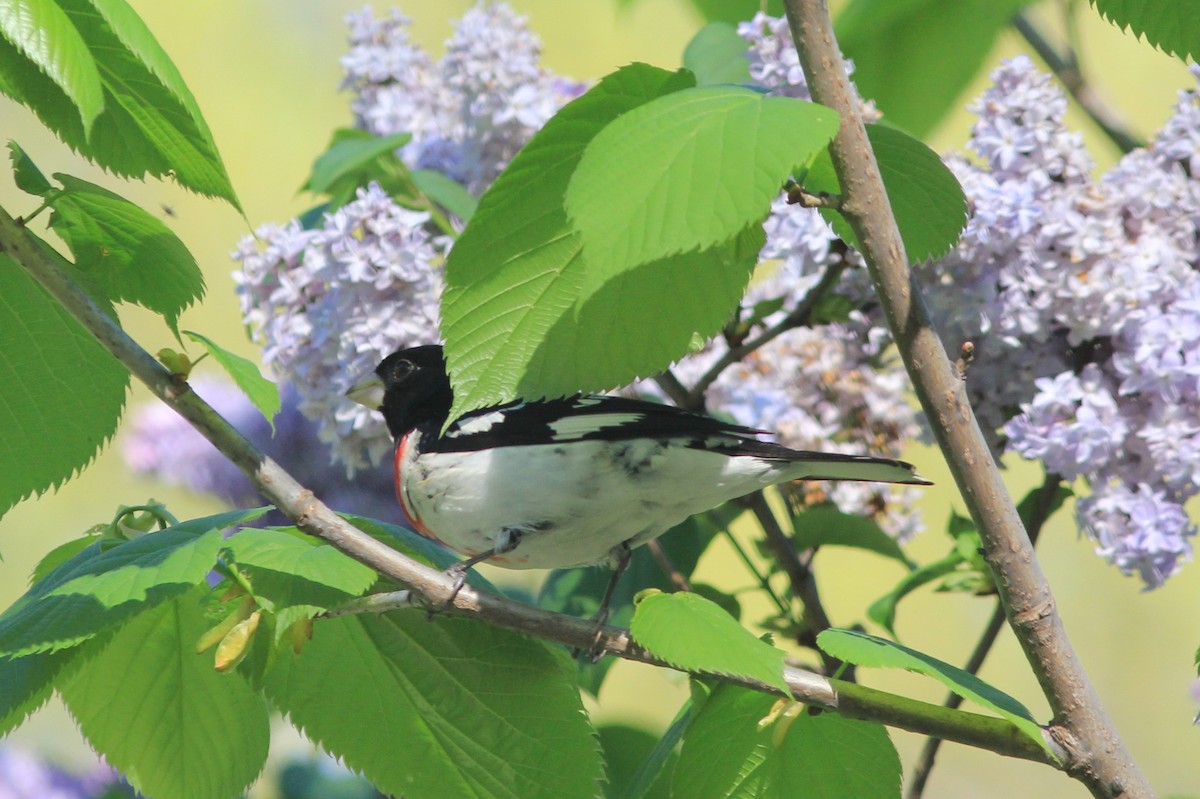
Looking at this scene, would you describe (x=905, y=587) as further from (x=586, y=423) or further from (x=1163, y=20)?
(x=1163, y=20)

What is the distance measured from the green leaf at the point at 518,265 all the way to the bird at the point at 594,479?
44 centimetres

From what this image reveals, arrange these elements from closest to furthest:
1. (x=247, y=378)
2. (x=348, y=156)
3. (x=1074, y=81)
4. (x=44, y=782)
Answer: (x=247, y=378), (x=348, y=156), (x=1074, y=81), (x=44, y=782)

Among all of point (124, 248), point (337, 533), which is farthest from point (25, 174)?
point (337, 533)

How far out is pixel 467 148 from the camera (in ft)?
4.57

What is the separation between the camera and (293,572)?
0.61 m

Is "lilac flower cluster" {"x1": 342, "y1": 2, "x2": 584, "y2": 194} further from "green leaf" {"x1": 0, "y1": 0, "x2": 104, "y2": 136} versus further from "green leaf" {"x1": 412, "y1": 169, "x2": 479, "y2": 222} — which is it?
"green leaf" {"x1": 0, "y1": 0, "x2": 104, "y2": 136}

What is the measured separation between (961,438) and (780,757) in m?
0.22

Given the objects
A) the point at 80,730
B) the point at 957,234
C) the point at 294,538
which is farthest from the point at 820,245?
the point at 80,730

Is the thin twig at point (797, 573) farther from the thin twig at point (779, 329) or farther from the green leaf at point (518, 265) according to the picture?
the green leaf at point (518, 265)

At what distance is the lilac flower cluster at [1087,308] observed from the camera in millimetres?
979

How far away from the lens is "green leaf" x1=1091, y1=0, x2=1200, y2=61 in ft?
2.01

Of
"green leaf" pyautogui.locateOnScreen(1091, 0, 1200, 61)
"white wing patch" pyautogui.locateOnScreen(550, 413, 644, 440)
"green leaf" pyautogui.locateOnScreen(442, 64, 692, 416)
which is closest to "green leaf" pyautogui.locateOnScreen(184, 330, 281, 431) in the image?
"green leaf" pyautogui.locateOnScreen(442, 64, 692, 416)

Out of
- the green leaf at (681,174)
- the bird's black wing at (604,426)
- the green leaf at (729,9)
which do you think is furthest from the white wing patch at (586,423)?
the green leaf at (681,174)

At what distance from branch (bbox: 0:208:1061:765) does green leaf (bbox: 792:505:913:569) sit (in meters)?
0.55
